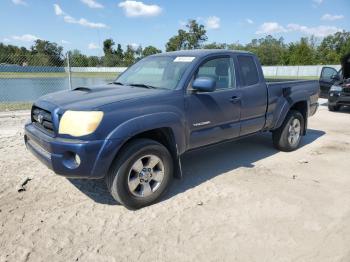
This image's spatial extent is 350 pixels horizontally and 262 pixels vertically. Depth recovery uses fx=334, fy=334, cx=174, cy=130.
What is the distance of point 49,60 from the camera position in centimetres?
1247

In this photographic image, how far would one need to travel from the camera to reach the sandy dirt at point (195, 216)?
307cm

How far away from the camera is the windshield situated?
443cm

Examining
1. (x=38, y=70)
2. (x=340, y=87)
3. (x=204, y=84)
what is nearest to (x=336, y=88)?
(x=340, y=87)

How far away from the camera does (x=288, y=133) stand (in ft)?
20.6

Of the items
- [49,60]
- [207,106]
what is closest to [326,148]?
[207,106]

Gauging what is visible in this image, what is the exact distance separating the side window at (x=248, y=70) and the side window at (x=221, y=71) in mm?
237

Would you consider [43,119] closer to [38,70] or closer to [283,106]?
[283,106]

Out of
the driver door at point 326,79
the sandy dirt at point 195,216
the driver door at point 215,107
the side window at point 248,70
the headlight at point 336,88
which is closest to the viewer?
the sandy dirt at point 195,216

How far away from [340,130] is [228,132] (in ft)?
16.3

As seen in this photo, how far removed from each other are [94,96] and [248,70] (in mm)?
2617

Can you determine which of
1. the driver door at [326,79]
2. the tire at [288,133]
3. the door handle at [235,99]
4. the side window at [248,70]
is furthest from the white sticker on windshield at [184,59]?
the driver door at [326,79]

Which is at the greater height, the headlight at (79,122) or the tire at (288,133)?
the headlight at (79,122)

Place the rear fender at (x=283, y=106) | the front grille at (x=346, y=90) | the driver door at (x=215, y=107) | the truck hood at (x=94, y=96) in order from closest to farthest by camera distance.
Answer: the truck hood at (x=94, y=96)
the driver door at (x=215, y=107)
the rear fender at (x=283, y=106)
the front grille at (x=346, y=90)

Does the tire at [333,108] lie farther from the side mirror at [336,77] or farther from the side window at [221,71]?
the side window at [221,71]
